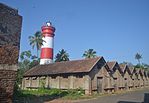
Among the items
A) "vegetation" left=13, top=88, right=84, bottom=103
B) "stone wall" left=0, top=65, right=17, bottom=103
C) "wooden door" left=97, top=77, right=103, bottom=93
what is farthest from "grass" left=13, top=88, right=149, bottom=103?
"stone wall" left=0, top=65, right=17, bottom=103

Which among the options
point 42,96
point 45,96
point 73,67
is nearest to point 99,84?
point 73,67

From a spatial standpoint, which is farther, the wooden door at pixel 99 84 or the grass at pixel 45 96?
the wooden door at pixel 99 84

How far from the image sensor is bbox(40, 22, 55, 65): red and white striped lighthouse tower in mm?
46531

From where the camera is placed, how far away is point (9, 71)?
9.69 metres

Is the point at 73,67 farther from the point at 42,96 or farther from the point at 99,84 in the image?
the point at 42,96

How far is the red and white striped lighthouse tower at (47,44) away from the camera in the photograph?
153 feet

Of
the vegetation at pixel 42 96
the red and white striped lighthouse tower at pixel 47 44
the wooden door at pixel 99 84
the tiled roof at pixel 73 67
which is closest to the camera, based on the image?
the vegetation at pixel 42 96

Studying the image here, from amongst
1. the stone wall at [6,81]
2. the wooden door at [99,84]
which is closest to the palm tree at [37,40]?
the wooden door at [99,84]

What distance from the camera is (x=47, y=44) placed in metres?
47.6

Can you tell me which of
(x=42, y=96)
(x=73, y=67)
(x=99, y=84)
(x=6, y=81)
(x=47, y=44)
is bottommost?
(x=42, y=96)

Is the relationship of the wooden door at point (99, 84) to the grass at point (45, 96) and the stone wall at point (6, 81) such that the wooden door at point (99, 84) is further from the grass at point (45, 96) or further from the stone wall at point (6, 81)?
the stone wall at point (6, 81)

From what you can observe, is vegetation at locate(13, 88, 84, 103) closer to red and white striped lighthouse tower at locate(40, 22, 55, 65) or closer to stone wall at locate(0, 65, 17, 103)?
stone wall at locate(0, 65, 17, 103)

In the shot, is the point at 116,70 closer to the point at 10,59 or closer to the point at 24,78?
the point at 24,78

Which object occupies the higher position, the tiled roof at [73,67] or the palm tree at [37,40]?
the palm tree at [37,40]
